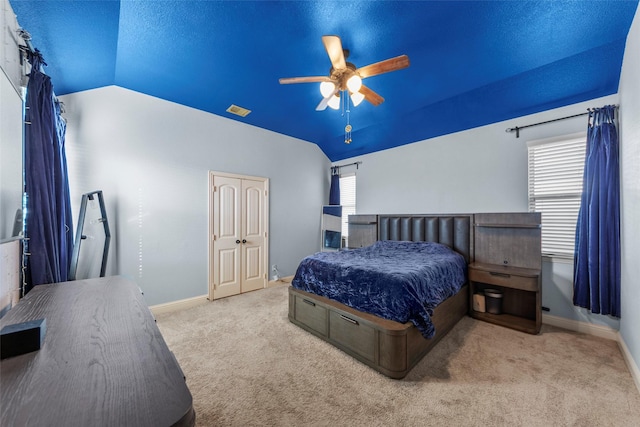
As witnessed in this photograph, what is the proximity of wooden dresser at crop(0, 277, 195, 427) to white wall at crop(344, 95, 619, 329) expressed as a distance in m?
3.97

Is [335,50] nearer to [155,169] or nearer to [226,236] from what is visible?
[155,169]

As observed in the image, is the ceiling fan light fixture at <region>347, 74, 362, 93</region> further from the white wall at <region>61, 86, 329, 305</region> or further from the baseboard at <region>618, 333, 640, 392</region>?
the baseboard at <region>618, 333, 640, 392</region>

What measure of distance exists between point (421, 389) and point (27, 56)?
13.5ft

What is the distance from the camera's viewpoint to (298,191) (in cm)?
507

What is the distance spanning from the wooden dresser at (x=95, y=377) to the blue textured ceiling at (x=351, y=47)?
232cm

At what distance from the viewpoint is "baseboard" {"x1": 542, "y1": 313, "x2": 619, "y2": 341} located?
259cm

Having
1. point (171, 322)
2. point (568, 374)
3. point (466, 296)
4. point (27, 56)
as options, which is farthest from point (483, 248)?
point (27, 56)

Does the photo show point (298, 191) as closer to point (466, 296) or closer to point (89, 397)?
point (466, 296)

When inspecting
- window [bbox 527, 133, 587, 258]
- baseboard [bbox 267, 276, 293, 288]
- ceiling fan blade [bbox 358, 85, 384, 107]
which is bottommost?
baseboard [bbox 267, 276, 293, 288]

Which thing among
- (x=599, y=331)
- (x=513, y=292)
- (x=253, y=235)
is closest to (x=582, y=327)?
(x=599, y=331)

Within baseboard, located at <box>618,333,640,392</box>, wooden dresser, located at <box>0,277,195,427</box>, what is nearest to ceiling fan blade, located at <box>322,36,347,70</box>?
wooden dresser, located at <box>0,277,195,427</box>

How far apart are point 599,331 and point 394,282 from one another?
2499mm

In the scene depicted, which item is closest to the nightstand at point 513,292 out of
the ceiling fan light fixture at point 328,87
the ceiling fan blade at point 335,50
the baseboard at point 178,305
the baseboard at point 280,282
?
the ceiling fan light fixture at point 328,87

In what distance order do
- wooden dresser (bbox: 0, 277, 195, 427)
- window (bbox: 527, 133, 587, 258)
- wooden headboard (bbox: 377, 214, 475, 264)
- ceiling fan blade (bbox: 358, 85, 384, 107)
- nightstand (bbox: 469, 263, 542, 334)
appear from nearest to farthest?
1. wooden dresser (bbox: 0, 277, 195, 427)
2. ceiling fan blade (bbox: 358, 85, 384, 107)
3. nightstand (bbox: 469, 263, 542, 334)
4. window (bbox: 527, 133, 587, 258)
5. wooden headboard (bbox: 377, 214, 475, 264)
